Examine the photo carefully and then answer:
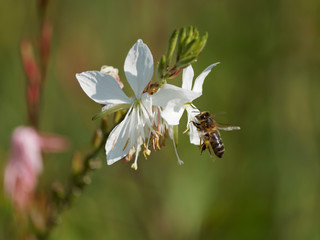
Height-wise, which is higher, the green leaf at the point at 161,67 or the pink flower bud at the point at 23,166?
the green leaf at the point at 161,67

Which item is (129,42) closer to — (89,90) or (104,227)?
(104,227)

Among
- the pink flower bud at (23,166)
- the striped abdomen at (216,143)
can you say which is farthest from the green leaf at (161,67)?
the pink flower bud at (23,166)

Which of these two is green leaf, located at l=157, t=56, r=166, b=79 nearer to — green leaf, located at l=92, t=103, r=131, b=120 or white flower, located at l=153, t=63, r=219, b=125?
white flower, located at l=153, t=63, r=219, b=125

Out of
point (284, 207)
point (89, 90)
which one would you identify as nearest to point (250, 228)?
point (284, 207)

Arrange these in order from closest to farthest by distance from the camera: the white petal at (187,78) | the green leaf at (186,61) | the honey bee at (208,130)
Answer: the green leaf at (186,61) < the white petal at (187,78) < the honey bee at (208,130)

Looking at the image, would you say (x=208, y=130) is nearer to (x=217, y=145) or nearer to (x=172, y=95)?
(x=217, y=145)

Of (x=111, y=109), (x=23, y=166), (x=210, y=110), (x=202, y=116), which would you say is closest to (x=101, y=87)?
(x=111, y=109)

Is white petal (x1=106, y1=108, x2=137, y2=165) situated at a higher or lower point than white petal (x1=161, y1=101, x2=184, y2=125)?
lower

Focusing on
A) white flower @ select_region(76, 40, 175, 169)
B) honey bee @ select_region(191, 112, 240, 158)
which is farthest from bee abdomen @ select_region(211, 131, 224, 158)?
white flower @ select_region(76, 40, 175, 169)

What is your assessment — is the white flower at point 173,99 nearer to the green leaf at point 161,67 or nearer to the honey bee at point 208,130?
the green leaf at point 161,67
